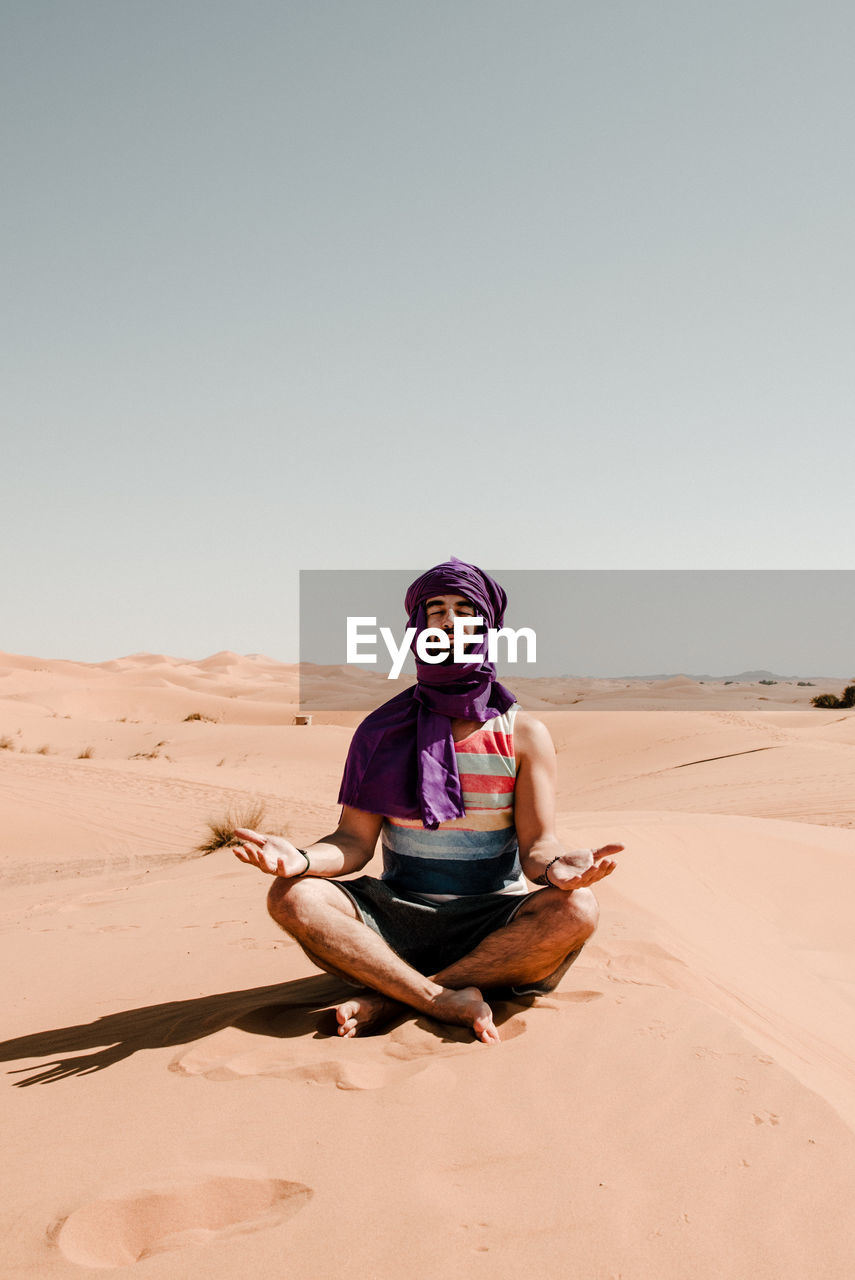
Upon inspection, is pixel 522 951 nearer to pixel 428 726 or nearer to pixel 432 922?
pixel 432 922

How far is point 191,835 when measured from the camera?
12.2 metres

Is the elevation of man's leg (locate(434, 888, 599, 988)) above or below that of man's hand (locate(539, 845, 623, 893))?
below

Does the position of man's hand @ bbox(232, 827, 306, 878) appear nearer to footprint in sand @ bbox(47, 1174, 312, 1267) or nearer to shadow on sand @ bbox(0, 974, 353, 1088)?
shadow on sand @ bbox(0, 974, 353, 1088)

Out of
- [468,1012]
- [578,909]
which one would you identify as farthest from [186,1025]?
[578,909]

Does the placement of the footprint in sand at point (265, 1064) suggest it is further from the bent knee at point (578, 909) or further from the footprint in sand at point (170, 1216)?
the bent knee at point (578, 909)

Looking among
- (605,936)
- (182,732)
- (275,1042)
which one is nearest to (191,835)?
(605,936)

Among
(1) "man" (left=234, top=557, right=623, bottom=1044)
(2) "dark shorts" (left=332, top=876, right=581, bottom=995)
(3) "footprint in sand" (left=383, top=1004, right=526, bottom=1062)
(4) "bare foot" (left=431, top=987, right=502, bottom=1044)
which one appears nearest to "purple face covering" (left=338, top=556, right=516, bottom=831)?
(1) "man" (left=234, top=557, right=623, bottom=1044)

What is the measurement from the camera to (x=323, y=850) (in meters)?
3.48

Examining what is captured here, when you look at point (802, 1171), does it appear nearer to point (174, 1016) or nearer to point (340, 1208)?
point (340, 1208)

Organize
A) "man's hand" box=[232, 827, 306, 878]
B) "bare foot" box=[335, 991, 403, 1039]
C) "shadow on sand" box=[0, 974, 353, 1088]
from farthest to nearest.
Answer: "shadow on sand" box=[0, 974, 353, 1088]
"bare foot" box=[335, 991, 403, 1039]
"man's hand" box=[232, 827, 306, 878]

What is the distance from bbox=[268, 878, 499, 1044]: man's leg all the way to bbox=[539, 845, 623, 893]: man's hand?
1.73ft

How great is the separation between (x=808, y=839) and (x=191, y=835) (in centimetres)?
761

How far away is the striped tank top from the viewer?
11.7 ft

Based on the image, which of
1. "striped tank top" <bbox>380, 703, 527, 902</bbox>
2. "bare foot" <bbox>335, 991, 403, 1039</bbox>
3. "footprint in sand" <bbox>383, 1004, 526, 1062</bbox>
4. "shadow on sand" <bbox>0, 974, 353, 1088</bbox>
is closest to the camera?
"footprint in sand" <bbox>383, 1004, 526, 1062</bbox>
